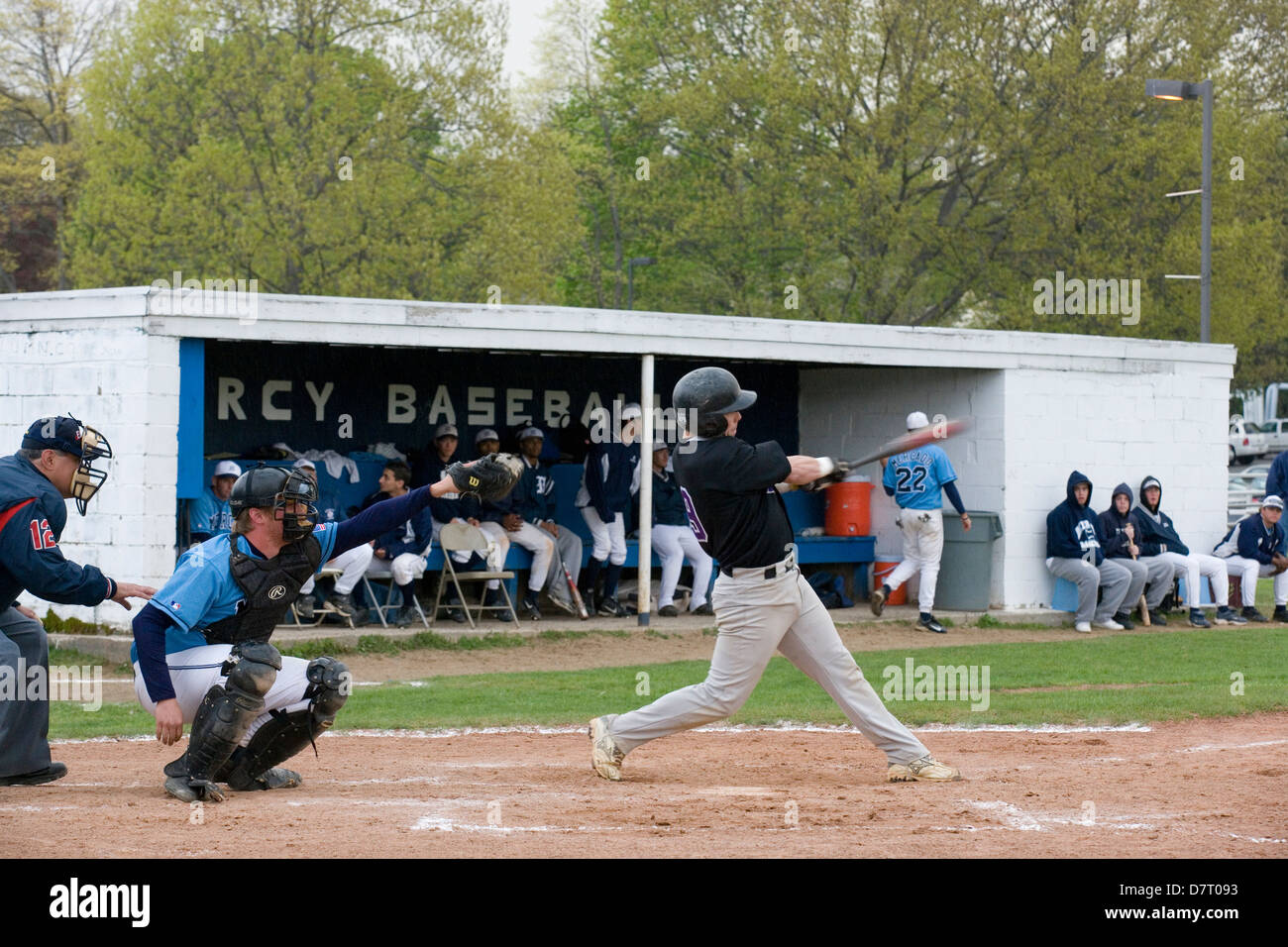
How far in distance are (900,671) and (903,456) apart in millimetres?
3702

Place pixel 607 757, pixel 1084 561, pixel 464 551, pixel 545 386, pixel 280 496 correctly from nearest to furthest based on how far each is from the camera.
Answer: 1. pixel 280 496
2. pixel 607 757
3. pixel 464 551
4. pixel 1084 561
5. pixel 545 386

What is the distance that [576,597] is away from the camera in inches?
600

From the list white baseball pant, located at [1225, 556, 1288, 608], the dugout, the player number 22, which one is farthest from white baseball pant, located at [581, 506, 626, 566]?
white baseball pant, located at [1225, 556, 1288, 608]

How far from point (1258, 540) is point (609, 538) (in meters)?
7.11

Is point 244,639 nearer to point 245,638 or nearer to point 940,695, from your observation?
point 245,638

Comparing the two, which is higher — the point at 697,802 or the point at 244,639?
the point at 244,639

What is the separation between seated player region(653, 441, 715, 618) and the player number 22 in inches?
81.3

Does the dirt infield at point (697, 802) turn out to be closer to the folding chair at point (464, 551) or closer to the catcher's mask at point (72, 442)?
the catcher's mask at point (72, 442)

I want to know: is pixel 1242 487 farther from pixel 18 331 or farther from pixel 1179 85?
pixel 18 331

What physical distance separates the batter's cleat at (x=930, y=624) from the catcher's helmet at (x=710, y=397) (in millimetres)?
8869

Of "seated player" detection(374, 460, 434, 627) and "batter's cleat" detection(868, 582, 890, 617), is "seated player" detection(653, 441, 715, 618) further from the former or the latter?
"seated player" detection(374, 460, 434, 627)

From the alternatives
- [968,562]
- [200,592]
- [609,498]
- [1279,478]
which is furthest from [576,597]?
[200,592]

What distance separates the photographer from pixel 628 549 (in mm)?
16078
